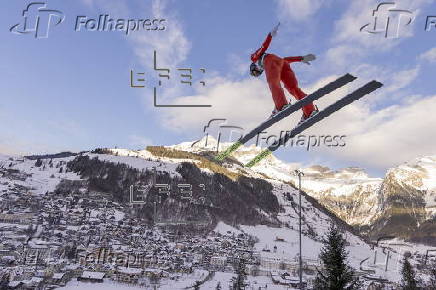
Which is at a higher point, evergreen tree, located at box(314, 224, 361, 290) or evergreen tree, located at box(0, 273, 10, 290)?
evergreen tree, located at box(314, 224, 361, 290)

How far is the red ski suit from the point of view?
9.85m

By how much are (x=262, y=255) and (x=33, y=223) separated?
10002cm

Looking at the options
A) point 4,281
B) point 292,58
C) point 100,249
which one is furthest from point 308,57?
point 100,249

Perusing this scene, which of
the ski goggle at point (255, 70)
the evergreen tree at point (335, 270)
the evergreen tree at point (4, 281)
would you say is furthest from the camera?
the evergreen tree at point (4, 281)

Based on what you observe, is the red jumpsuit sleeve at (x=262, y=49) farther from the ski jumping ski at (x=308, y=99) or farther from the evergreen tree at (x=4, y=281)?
the evergreen tree at (x=4, y=281)

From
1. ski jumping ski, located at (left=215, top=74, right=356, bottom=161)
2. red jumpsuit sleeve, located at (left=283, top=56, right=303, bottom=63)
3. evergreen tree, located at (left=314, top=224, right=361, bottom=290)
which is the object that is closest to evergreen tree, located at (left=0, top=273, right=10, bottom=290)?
evergreen tree, located at (left=314, top=224, right=361, bottom=290)

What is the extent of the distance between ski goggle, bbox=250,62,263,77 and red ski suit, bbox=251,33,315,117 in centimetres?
18

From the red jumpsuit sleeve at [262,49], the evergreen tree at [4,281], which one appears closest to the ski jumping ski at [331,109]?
the red jumpsuit sleeve at [262,49]

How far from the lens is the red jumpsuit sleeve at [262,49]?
9.38 meters

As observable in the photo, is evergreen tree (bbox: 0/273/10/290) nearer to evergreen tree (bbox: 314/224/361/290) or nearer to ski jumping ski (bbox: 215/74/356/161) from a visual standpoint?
evergreen tree (bbox: 314/224/361/290)

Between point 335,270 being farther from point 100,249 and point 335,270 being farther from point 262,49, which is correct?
point 100,249

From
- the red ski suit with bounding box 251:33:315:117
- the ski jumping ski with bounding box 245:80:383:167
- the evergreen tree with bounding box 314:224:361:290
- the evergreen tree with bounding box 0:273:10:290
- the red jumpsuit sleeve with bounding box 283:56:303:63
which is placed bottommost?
the evergreen tree with bounding box 0:273:10:290

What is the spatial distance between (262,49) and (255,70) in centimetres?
68

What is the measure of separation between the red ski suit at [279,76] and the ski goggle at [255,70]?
18cm
